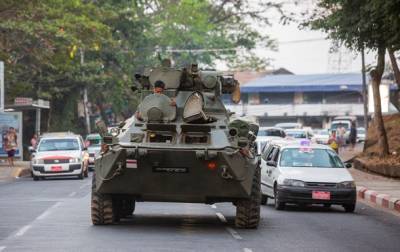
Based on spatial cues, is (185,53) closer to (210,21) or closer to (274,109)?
(210,21)

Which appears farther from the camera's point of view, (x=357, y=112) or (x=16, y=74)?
(x=357, y=112)

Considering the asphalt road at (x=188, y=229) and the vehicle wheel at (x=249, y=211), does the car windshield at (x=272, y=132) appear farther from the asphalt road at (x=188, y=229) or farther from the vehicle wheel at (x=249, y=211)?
the vehicle wheel at (x=249, y=211)

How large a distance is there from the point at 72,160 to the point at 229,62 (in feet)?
155

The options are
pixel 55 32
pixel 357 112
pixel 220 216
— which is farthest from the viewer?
pixel 357 112

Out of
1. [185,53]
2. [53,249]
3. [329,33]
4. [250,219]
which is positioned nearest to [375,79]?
[329,33]

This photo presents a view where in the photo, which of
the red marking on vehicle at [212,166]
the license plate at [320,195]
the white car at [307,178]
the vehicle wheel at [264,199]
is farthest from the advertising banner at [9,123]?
the red marking on vehicle at [212,166]

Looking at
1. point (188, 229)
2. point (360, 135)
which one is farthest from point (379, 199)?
point (360, 135)

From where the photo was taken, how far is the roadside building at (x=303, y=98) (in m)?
104

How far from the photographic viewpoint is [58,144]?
41.9 meters

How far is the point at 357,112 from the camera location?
106750mm

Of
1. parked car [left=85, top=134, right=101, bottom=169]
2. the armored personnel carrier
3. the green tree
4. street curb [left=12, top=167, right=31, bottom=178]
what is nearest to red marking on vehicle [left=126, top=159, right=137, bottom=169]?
the armored personnel carrier

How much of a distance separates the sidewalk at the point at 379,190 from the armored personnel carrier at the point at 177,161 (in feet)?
26.0

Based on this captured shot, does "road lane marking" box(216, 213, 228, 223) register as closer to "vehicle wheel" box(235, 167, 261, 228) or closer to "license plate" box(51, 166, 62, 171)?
"vehicle wheel" box(235, 167, 261, 228)

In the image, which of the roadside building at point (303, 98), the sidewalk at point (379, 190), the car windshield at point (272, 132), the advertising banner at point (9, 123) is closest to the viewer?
the sidewalk at point (379, 190)
